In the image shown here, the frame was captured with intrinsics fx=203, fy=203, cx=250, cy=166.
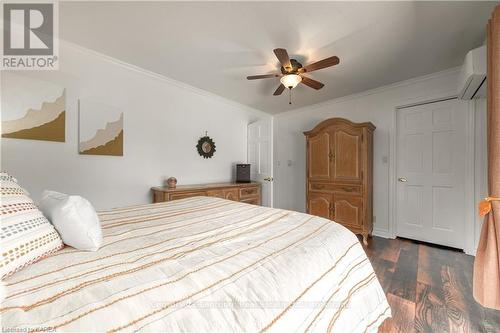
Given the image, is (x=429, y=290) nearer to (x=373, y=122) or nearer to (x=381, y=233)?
Answer: (x=381, y=233)

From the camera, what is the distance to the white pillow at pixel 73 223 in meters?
0.86

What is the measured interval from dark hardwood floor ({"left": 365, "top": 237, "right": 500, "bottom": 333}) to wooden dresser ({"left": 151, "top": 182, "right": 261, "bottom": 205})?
1958mm

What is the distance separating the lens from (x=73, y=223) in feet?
2.81

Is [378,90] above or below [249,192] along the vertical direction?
above

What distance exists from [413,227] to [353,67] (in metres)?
2.43

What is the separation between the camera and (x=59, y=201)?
912 mm

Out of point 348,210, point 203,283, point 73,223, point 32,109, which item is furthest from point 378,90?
point 32,109

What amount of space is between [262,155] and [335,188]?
1428mm

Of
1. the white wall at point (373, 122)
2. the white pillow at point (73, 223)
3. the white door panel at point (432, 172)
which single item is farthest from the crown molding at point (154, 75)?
the white door panel at point (432, 172)

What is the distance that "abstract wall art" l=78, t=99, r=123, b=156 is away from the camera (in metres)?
2.29

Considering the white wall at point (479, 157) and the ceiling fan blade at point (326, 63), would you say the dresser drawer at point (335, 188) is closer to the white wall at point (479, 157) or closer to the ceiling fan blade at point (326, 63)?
the white wall at point (479, 157)

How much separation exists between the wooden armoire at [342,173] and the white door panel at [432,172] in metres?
0.45

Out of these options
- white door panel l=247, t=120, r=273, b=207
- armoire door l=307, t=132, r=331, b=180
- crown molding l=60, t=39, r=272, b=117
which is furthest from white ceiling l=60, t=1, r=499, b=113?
white door panel l=247, t=120, r=273, b=207

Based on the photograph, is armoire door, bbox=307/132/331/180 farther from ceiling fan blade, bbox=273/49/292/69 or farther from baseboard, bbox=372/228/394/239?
ceiling fan blade, bbox=273/49/292/69
